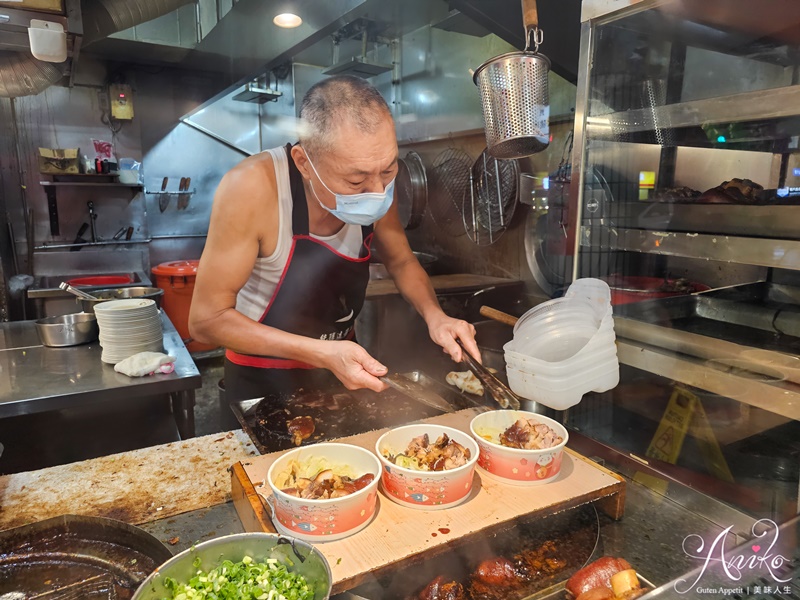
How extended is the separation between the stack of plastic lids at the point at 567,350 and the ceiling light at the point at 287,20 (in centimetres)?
224

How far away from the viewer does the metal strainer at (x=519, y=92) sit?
1.34m

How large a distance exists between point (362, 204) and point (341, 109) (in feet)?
1.03

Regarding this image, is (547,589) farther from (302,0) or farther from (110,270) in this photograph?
(110,270)

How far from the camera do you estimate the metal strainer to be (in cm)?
134

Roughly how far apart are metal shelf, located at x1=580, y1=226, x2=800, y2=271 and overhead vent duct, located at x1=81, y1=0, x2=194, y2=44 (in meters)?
3.12

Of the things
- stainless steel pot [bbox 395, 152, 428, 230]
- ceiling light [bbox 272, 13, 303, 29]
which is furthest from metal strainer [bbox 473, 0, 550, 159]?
stainless steel pot [bbox 395, 152, 428, 230]

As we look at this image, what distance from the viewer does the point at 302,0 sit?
266 centimetres

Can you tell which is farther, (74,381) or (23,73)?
(23,73)

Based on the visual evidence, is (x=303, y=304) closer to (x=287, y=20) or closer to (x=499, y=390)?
(x=499, y=390)

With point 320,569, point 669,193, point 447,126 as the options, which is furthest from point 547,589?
point 447,126

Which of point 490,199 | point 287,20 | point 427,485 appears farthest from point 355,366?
point 490,199

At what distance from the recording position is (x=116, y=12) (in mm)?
3207

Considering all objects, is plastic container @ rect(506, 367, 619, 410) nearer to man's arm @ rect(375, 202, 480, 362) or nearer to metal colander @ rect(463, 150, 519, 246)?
man's arm @ rect(375, 202, 480, 362)

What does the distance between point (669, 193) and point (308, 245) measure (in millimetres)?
1319
